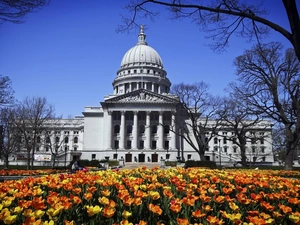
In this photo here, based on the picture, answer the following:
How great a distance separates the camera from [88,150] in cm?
7300

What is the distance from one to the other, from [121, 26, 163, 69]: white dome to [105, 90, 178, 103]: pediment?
76.0 ft

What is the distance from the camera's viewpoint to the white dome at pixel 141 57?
94.8 metres

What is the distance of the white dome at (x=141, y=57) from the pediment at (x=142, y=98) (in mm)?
23161

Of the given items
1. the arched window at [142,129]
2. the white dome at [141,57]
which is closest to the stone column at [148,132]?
the arched window at [142,129]

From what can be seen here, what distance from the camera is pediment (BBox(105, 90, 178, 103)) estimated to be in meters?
72.4

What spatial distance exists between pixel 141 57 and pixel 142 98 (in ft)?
87.8

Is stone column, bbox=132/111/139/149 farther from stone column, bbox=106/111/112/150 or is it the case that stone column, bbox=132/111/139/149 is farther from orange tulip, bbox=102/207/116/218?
orange tulip, bbox=102/207/116/218

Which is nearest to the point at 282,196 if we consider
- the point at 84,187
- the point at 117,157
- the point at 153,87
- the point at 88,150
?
the point at 84,187

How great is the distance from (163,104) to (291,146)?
47.1 metres

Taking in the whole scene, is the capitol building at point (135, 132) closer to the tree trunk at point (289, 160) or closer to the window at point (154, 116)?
the window at point (154, 116)

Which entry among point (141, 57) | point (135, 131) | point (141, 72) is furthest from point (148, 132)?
point (141, 57)

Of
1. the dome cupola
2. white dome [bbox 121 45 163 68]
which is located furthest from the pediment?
white dome [bbox 121 45 163 68]

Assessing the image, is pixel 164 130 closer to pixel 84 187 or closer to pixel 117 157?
pixel 117 157

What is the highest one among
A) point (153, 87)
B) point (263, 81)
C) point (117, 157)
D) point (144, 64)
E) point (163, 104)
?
point (144, 64)
